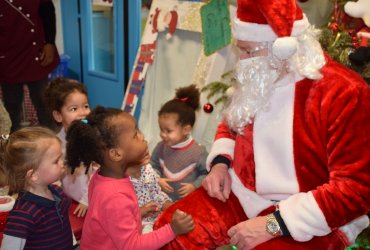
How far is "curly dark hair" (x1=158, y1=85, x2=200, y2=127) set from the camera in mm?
2336

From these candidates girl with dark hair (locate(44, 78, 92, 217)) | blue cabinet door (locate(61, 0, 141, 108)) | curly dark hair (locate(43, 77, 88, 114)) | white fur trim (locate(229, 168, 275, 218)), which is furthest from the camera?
blue cabinet door (locate(61, 0, 141, 108))

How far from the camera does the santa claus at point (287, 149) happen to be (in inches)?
48.5

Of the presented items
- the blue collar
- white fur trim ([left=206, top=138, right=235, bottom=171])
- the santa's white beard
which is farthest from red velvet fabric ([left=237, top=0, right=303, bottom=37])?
the blue collar

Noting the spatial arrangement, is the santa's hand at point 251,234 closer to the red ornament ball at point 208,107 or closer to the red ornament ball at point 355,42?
the red ornament ball at point 355,42

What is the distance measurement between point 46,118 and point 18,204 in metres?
2.28

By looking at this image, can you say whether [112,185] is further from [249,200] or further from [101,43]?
[101,43]

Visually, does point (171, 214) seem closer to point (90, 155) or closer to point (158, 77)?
point (90, 155)

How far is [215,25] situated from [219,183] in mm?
1435

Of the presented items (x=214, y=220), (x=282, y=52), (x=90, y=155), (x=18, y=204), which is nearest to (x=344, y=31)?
(x=282, y=52)

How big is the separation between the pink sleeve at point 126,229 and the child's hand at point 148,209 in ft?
1.62

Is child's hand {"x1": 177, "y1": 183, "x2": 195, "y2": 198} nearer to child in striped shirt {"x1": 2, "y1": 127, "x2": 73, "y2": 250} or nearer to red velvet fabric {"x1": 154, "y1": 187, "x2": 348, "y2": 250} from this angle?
red velvet fabric {"x1": 154, "y1": 187, "x2": 348, "y2": 250}

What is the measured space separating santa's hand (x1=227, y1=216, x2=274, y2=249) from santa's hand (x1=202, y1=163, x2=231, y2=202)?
0.59 ft

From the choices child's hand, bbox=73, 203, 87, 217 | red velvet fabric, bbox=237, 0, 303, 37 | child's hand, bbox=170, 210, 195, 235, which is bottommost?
child's hand, bbox=73, 203, 87, 217

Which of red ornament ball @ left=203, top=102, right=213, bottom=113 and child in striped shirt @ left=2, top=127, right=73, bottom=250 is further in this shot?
red ornament ball @ left=203, top=102, right=213, bottom=113
